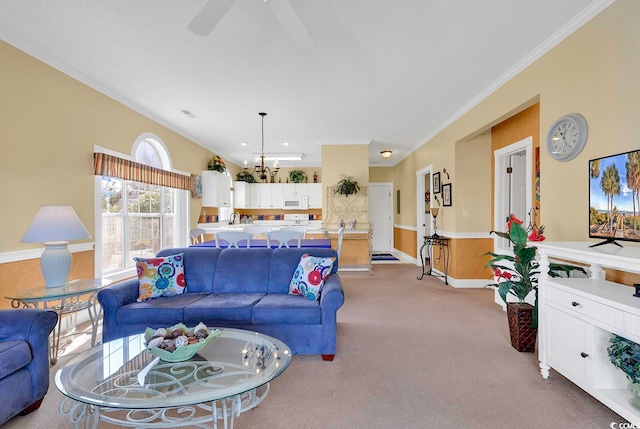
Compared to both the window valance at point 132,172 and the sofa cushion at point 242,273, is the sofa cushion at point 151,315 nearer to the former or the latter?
the sofa cushion at point 242,273

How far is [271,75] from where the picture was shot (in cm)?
→ 336

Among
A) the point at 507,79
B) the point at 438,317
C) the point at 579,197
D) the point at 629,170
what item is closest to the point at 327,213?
the point at 438,317

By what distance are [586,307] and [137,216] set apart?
504cm

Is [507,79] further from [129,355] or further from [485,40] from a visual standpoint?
[129,355]

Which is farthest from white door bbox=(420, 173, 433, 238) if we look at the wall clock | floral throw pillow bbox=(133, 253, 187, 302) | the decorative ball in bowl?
the decorative ball in bowl

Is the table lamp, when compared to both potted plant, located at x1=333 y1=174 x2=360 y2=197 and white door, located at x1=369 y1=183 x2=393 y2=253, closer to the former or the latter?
potted plant, located at x1=333 y1=174 x2=360 y2=197

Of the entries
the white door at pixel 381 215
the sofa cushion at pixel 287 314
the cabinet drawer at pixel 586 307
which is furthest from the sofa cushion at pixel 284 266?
the white door at pixel 381 215

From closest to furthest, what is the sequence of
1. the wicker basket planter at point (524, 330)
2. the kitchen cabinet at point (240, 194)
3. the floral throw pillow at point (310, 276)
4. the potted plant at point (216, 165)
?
the wicker basket planter at point (524, 330) < the floral throw pillow at point (310, 276) < the potted plant at point (216, 165) < the kitchen cabinet at point (240, 194)

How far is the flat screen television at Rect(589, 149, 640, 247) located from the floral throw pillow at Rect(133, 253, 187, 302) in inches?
130

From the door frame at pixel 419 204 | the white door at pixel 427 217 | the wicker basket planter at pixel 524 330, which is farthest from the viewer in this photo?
the white door at pixel 427 217

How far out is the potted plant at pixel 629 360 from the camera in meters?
1.62

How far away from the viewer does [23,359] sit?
5.72ft

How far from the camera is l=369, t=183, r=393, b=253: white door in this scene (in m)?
8.93

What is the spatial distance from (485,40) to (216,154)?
19.6 ft
